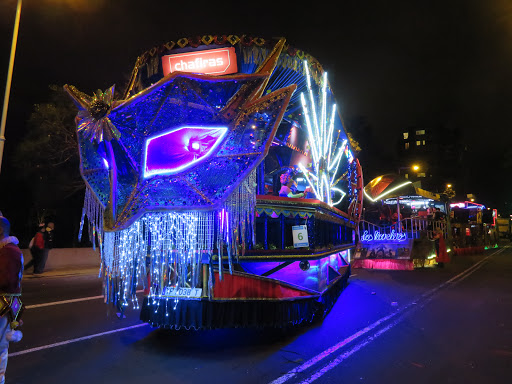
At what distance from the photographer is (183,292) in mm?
4465

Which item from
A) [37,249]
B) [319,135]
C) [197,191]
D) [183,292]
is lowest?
[183,292]

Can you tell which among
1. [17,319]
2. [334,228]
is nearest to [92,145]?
[17,319]

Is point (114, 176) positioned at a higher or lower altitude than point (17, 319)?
higher

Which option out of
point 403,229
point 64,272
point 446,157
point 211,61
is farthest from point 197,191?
point 446,157

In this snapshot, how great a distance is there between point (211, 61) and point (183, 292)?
3214mm

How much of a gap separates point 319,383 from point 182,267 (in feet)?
7.02

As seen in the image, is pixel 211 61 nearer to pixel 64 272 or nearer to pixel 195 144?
pixel 195 144

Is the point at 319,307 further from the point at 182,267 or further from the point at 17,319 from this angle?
the point at 17,319

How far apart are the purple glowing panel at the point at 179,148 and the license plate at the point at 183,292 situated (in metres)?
1.58

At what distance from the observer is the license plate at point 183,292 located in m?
4.43

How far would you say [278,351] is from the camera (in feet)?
14.5

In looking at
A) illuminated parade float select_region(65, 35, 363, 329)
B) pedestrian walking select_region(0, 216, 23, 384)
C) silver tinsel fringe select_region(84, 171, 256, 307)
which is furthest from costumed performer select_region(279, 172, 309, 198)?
pedestrian walking select_region(0, 216, 23, 384)

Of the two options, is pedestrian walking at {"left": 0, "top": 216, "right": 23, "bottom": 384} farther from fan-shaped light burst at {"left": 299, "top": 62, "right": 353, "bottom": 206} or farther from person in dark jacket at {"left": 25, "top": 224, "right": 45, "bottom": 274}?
person in dark jacket at {"left": 25, "top": 224, "right": 45, "bottom": 274}

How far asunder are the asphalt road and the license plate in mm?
735
